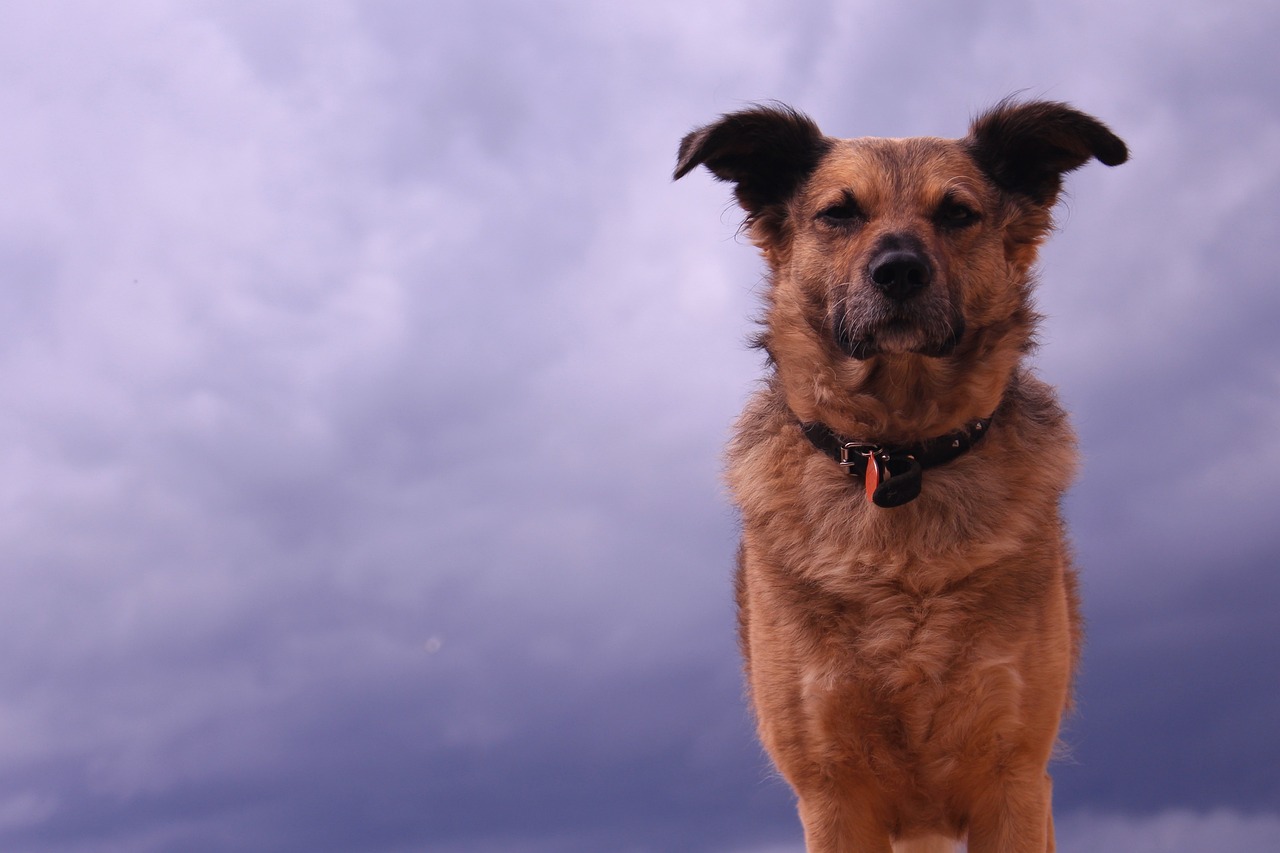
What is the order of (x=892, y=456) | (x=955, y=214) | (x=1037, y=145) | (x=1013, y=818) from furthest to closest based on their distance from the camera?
(x=1037, y=145) < (x=955, y=214) < (x=892, y=456) < (x=1013, y=818)

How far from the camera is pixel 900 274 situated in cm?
588

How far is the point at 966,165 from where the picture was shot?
6.71m

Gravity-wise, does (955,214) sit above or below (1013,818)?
above

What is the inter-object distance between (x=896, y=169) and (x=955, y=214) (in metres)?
0.40

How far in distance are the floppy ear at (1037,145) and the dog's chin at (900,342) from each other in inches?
52.2

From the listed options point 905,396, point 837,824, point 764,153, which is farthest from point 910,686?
point 764,153

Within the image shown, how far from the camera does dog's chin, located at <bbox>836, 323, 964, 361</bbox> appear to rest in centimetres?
591

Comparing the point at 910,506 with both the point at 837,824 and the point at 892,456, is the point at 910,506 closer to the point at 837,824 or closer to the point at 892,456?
the point at 892,456

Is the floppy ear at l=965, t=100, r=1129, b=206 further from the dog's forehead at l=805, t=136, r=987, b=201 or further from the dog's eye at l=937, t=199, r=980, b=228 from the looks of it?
the dog's eye at l=937, t=199, r=980, b=228

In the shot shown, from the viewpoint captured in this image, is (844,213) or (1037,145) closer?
(844,213)

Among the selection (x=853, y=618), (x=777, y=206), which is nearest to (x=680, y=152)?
(x=777, y=206)

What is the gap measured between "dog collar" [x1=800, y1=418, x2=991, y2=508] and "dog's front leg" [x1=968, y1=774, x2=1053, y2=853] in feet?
4.85

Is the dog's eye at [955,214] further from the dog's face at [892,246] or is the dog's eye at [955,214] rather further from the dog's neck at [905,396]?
the dog's neck at [905,396]

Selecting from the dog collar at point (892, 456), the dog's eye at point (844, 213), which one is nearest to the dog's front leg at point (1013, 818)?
the dog collar at point (892, 456)
